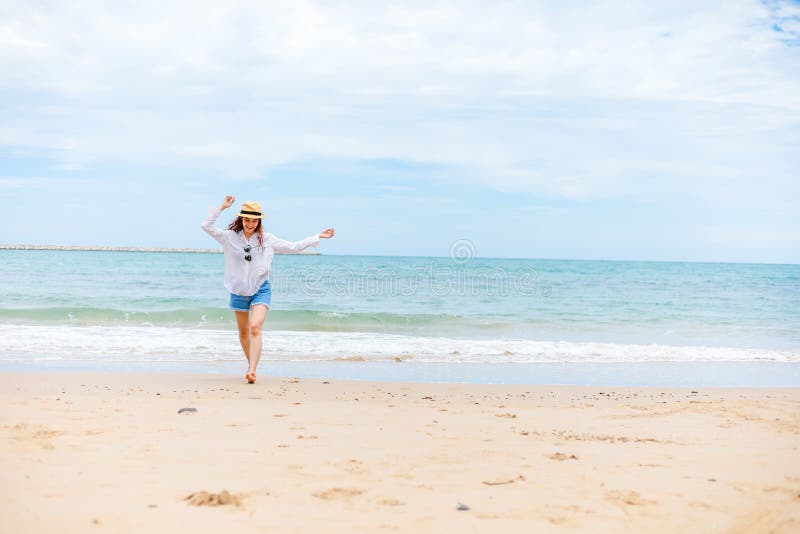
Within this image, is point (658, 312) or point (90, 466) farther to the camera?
point (658, 312)

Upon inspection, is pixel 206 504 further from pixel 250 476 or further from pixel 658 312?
pixel 658 312

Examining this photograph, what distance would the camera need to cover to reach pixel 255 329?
24.9 ft

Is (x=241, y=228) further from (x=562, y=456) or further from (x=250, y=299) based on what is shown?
(x=562, y=456)

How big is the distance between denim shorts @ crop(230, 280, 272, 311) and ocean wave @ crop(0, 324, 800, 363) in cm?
303

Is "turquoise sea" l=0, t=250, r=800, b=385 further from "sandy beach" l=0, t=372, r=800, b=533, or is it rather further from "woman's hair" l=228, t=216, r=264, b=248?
"sandy beach" l=0, t=372, r=800, b=533

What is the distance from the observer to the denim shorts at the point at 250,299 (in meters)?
7.64

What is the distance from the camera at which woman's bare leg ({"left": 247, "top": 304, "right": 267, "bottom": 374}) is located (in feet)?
24.7

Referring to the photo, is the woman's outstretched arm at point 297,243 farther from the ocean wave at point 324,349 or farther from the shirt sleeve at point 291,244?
the ocean wave at point 324,349

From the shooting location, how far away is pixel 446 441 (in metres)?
4.90

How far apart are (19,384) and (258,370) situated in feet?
10.2

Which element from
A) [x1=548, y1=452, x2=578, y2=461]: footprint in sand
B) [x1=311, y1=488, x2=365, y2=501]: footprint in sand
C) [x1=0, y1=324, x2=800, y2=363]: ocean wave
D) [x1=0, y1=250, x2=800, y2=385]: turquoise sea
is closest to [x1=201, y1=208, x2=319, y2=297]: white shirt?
[x1=0, y1=250, x2=800, y2=385]: turquoise sea

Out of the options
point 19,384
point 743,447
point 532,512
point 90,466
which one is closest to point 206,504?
point 90,466

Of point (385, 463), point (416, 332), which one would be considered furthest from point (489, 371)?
point (416, 332)

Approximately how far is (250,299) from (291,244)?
827 millimetres
